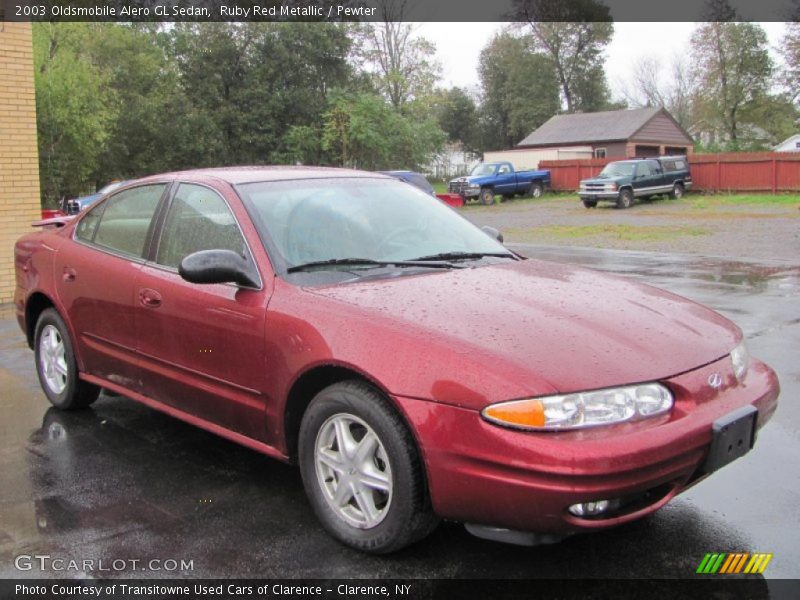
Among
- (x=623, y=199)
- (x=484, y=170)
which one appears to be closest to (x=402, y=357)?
(x=623, y=199)

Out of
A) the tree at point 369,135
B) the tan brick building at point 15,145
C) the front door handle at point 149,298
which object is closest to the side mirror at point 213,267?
the front door handle at point 149,298

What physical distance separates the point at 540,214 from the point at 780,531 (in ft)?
88.7

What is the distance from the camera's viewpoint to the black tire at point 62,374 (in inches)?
208

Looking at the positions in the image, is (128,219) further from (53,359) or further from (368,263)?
(368,263)

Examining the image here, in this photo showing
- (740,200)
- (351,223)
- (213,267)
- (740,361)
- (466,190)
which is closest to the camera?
(740,361)

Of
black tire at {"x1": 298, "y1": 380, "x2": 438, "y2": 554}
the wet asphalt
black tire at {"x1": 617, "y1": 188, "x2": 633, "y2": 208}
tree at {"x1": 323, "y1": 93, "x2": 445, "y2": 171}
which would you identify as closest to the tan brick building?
the wet asphalt

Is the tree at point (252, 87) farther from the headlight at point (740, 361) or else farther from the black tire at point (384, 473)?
the headlight at point (740, 361)

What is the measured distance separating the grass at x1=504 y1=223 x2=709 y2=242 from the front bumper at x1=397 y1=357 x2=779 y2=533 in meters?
16.5

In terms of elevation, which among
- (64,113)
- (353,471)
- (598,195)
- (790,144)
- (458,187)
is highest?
(790,144)

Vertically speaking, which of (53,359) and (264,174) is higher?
(264,174)

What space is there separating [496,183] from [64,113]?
1823cm

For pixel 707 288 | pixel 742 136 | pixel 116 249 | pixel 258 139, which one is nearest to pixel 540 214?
pixel 258 139

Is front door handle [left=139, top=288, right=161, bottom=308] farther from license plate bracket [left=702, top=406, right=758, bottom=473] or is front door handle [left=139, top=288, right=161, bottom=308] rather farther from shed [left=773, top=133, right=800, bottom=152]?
shed [left=773, top=133, right=800, bottom=152]

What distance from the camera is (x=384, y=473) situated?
3.25m
